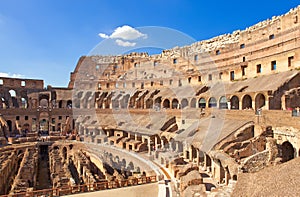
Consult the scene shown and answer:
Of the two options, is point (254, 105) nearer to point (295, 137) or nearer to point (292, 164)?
point (295, 137)

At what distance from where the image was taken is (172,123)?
85.1ft

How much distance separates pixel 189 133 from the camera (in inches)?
776

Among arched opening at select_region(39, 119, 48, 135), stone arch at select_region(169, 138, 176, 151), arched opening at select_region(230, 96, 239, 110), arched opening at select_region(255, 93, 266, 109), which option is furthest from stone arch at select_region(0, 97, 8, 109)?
arched opening at select_region(255, 93, 266, 109)

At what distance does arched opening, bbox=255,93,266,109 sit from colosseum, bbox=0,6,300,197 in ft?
0.41

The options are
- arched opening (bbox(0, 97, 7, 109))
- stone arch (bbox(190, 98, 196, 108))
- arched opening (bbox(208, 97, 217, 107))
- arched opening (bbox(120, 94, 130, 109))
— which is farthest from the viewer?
arched opening (bbox(120, 94, 130, 109))

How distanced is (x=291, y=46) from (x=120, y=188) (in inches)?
854

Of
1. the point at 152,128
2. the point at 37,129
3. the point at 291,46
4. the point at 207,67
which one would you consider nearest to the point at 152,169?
the point at 152,128

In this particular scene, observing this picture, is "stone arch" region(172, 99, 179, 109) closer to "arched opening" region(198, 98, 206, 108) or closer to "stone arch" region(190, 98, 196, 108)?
"stone arch" region(190, 98, 196, 108)

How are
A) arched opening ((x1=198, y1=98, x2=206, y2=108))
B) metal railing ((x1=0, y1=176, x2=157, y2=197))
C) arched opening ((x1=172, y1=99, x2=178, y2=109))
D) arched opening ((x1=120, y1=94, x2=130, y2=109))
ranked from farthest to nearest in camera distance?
arched opening ((x1=120, y1=94, x2=130, y2=109)), arched opening ((x1=172, y1=99, x2=178, y2=109)), arched opening ((x1=198, y1=98, x2=206, y2=108)), metal railing ((x1=0, y1=176, x2=157, y2=197))

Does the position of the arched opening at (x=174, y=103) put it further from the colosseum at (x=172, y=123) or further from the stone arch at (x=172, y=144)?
the stone arch at (x=172, y=144)

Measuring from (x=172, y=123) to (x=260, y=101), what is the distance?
31.0 ft

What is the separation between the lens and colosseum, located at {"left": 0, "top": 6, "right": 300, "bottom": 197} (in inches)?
493

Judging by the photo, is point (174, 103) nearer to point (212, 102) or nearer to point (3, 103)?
point (212, 102)

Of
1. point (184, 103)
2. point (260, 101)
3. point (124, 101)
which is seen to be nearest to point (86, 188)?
point (260, 101)
